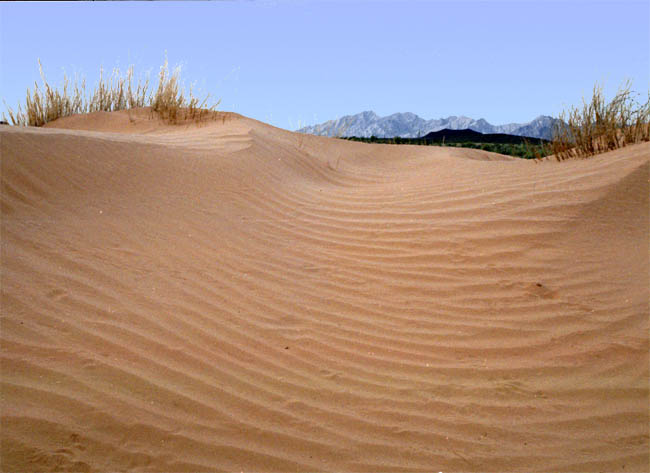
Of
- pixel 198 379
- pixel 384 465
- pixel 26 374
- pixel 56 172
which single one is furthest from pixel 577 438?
pixel 56 172

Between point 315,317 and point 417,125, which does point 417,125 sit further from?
point 315,317

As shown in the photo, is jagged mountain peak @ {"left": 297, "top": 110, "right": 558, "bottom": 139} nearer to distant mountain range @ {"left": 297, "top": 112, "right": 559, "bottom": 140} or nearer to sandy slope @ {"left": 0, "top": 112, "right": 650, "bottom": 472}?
distant mountain range @ {"left": 297, "top": 112, "right": 559, "bottom": 140}

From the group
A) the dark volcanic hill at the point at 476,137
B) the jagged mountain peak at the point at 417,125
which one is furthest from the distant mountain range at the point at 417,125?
the dark volcanic hill at the point at 476,137

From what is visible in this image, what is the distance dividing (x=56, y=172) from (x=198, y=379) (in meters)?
3.12

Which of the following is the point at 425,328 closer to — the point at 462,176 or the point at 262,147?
the point at 462,176

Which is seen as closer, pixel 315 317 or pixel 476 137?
pixel 315 317

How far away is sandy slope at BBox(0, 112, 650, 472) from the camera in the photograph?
2404 mm

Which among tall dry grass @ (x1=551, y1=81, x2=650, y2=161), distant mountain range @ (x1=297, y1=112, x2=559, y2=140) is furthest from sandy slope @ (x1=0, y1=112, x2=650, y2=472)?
distant mountain range @ (x1=297, y1=112, x2=559, y2=140)

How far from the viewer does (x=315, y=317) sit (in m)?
3.45

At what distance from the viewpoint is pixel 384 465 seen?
2314mm

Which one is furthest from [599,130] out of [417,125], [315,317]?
[417,125]

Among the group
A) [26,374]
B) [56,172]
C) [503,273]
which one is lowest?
[26,374]

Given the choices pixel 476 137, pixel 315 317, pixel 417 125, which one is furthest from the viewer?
pixel 417 125

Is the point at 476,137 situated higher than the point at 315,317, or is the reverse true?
the point at 476,137
